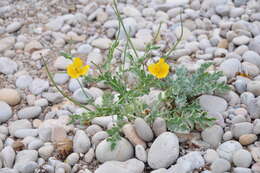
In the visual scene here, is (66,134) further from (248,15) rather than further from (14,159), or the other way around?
(248,15)

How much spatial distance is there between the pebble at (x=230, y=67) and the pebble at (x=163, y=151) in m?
0.81

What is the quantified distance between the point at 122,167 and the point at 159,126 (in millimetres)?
351

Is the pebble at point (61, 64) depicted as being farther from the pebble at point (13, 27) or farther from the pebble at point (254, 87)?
the pebble at point (254, 87)

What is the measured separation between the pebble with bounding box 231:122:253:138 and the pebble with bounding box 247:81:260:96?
357mm

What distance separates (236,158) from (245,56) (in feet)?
3.43

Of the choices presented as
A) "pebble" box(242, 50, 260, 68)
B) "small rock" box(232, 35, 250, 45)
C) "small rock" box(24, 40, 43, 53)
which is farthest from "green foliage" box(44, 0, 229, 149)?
"small rock" box(24, 40, 43, 53)

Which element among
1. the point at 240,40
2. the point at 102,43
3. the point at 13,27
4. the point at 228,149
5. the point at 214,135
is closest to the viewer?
the point at 228,149

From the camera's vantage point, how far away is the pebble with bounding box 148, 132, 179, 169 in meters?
2.16

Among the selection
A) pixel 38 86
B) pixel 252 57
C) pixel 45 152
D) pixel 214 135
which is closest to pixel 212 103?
pixel 214 135

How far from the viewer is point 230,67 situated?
279 centimetres

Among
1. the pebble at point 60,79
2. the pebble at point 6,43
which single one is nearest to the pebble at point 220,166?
the pebble at point 60,79

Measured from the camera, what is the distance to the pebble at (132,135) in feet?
7.49

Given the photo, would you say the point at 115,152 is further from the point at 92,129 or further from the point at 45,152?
the point at 45,152

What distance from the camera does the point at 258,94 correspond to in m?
2.56
